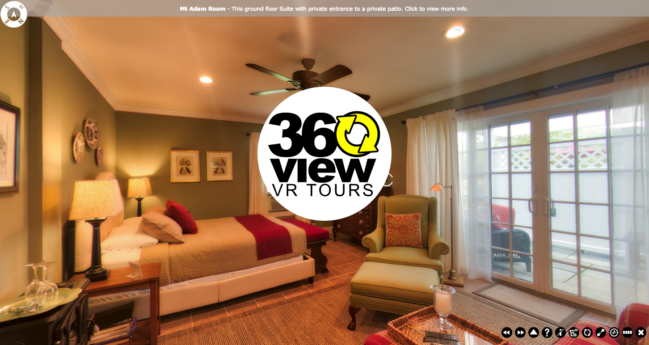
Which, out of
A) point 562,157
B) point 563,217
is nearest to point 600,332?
point 563,217

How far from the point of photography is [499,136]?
113 inches

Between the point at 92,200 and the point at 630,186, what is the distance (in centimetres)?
406

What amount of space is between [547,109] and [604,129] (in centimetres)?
46

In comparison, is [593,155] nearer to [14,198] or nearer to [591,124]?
[591,124]

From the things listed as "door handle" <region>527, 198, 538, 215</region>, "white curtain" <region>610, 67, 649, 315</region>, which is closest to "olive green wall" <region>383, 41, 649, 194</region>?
"white curtain" <region>610, 67, 649, 315</region>

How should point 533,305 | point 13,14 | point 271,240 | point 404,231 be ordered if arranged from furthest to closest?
point 404,231 < point 271,240 < point 533,305 < point 13,14

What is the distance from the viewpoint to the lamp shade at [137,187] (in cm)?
347

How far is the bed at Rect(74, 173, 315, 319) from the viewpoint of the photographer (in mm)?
1949

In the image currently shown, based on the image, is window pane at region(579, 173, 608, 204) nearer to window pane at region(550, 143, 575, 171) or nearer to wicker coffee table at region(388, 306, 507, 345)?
→ window pane at region(550, 143, 575, 171)

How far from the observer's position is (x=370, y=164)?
2.59 meters

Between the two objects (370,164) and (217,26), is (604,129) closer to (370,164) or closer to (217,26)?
(370,164)

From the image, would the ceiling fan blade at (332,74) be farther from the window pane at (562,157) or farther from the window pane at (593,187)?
the window pane at (593,187)

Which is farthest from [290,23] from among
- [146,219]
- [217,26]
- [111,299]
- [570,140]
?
[570,140]

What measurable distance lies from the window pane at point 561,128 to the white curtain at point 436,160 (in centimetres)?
90
